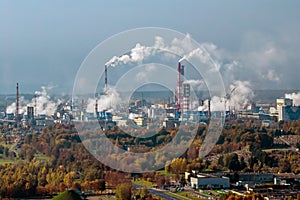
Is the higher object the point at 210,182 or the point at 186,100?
the point at 186,100

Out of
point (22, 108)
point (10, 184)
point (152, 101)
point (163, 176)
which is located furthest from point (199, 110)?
point (10, 184)

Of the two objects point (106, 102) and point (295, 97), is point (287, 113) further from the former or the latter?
point (106, 102)

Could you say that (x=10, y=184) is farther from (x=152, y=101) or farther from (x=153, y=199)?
(x=152, y=101)

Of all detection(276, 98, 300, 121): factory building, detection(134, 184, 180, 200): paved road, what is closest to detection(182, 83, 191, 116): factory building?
detection(276, 98, 300, 121): factory building

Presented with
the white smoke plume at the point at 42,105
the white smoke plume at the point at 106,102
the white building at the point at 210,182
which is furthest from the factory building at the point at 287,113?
the white building at the point at 210,182

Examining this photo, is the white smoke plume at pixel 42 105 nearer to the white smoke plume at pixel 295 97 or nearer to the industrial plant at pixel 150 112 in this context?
the industrial plant at pixel 150 112

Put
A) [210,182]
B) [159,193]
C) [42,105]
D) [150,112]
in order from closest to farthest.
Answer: [159,193], [210,182], [150,112], [42,105]

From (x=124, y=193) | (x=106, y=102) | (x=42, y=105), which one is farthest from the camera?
(x=42, y=105)

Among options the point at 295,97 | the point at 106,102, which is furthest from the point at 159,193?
the point at 295,97
